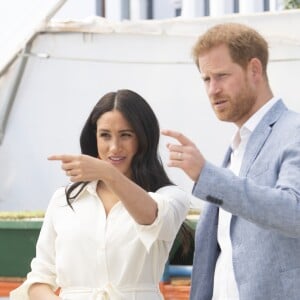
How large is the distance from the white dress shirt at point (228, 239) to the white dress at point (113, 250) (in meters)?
0.22

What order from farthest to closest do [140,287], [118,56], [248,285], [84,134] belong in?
[118,56]
[84,134]
[140,287]
[248,285]

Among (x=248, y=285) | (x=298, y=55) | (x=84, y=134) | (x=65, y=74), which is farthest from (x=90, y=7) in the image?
(x=248, y=285)

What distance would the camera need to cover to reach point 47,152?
649 cm

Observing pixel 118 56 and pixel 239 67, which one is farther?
pixel 118 56

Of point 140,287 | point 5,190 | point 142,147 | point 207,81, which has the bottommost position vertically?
point 5,190

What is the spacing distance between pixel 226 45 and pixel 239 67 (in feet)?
0.21

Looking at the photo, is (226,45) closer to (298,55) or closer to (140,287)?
(140,287)

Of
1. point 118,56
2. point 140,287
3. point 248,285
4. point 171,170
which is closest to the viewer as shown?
point 248,285

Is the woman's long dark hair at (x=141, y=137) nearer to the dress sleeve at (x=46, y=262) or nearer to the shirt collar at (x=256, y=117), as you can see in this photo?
the dress sleeve at (x=46, y=262)

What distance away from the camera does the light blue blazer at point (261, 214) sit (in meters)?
1.95

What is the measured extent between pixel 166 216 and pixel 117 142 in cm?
26

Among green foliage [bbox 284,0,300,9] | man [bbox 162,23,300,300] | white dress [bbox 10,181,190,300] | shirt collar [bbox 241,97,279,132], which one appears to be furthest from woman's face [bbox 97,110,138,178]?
green foliage [bbox 284,0,300,9]

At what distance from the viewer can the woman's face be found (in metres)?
2.51

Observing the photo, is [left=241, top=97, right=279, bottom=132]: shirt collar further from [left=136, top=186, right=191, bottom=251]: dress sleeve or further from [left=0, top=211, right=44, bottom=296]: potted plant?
[left=0, top=211, right=44, bottom=296]: potted plant
